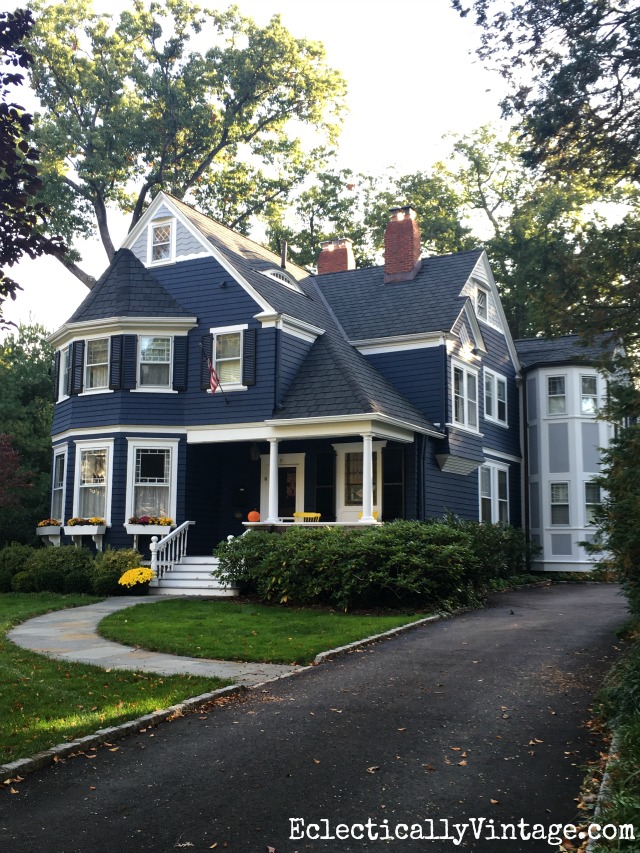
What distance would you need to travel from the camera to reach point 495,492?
26047mm

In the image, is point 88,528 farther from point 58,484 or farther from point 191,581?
point 191,581

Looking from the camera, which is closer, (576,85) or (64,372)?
(576,85)

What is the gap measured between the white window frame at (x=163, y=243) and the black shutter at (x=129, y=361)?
2.52 metres

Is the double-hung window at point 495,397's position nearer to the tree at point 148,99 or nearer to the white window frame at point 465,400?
the white window frame at point 465,400

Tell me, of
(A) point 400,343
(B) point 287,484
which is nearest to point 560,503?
(A) point 400,343

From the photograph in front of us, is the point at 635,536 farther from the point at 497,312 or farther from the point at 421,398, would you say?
the point at 497,312

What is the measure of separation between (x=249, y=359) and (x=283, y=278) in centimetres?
515

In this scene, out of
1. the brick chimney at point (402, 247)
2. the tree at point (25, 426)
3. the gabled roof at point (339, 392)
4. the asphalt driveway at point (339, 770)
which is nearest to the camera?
the asphalt driveway at point (339, 770)

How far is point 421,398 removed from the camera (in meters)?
22.8

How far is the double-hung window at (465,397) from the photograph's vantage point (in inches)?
913

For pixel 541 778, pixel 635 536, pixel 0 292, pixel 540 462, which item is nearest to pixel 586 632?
pixel 635 536

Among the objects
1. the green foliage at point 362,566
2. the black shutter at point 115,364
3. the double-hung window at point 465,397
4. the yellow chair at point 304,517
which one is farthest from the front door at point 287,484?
the green foliage at point 362,566

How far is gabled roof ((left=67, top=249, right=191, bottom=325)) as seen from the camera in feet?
72.1

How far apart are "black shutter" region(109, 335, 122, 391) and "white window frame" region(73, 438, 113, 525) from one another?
1405 millimetres
